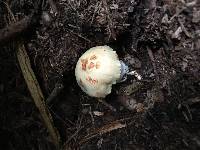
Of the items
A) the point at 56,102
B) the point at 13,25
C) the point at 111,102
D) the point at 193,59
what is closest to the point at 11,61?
the point at 13,25

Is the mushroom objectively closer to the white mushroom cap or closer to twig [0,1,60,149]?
the white mushroom cap

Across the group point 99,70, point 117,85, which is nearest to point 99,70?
point 99,70

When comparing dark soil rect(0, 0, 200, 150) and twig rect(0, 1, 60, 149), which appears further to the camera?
twig rect(0, 1, 60, 149)

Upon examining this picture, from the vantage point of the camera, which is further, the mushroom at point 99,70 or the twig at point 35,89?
the twig at point 35,89

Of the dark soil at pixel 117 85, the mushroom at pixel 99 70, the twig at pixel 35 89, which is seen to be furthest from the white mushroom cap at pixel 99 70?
the twig at pixel 35 89

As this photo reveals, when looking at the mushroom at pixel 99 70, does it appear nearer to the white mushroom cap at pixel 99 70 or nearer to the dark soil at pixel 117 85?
the white mushroom cap at pixel 99 70

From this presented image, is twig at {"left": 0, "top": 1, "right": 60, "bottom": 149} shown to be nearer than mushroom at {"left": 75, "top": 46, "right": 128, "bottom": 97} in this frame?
No

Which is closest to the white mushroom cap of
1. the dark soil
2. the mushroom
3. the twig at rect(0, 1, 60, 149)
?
the mushroom

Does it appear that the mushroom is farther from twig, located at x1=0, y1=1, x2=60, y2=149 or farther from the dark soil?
twig, located at x1=0, y1=1, x2=60, y2=149
